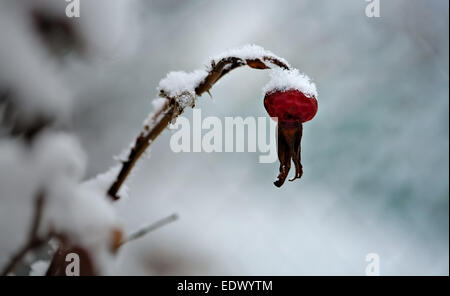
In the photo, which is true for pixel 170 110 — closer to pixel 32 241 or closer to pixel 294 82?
pixel 294 82

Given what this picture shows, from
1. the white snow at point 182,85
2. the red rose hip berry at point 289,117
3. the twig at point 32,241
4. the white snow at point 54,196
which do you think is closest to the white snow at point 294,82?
the red rose hip berry at point 289,117

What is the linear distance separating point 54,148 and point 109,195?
22 centimetres

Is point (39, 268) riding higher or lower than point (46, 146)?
lower

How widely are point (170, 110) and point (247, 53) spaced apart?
0.12m

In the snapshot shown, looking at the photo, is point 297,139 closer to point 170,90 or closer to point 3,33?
point 170,90

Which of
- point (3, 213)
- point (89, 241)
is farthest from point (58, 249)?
point (3, 213)

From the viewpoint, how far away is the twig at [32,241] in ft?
2.06

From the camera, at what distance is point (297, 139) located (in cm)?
63

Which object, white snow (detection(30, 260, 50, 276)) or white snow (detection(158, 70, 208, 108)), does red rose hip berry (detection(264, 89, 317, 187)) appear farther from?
white snow (detection(30, 260, 50, 276))

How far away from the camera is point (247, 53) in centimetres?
51

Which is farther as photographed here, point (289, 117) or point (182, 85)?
point (289, 117)

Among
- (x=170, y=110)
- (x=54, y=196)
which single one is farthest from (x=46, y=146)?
(x=170, y=110)

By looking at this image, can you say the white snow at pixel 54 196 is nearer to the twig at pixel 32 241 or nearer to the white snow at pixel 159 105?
the twig at pixel 32 241
